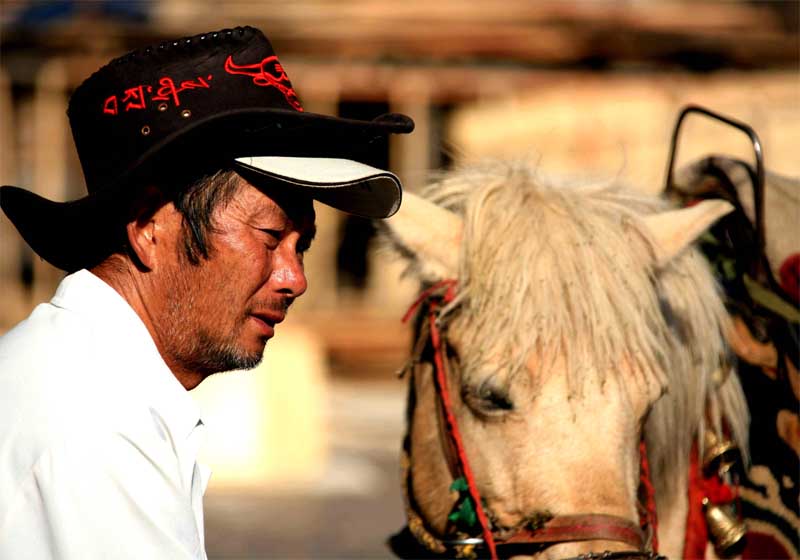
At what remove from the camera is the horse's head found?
208 centimetres

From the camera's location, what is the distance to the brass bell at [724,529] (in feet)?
7.73

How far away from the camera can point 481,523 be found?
2172 millimetres

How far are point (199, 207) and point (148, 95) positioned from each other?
0.19 meters

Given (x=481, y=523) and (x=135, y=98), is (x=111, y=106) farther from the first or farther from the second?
(x=481, y=523)

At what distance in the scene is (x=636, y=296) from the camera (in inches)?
89.7

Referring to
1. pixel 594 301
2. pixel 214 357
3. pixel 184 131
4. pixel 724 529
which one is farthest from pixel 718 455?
pixel 184 131

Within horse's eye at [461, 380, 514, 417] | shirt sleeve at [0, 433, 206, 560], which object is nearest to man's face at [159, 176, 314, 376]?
shirt sleeve at [0, 433, 206, 560]

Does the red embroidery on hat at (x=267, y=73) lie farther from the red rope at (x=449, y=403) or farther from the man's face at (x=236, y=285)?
the red rope at (x=449, y=403)

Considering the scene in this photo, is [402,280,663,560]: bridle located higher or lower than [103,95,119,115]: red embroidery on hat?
lower

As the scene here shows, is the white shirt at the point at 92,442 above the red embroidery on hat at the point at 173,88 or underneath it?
underneath

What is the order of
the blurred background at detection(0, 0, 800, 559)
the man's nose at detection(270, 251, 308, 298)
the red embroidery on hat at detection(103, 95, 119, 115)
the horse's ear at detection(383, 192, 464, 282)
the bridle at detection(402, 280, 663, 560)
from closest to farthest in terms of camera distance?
1. the red embroidery on hat at detection(103, 95, 119, 115)
2. the man's nose at detection(270, 251, 308, 298)
3. the bridle at detection(402, 280, 663, 560)
4. the horse's ear at detection(383, 192, 464, 282)
5. the blurred background at detection(0, 0, 800, 559)

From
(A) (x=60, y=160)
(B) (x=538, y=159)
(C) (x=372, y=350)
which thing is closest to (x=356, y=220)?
(C) (x=372, y=350)

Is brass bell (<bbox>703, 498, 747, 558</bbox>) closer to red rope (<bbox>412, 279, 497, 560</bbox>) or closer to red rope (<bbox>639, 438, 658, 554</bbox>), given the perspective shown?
red rope (<bbox>639, 438, 658, 554</bbox>)

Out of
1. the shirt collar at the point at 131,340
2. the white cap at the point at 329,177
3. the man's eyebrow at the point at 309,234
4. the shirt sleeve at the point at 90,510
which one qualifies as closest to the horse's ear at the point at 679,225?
the white cap at the point at 329,177
